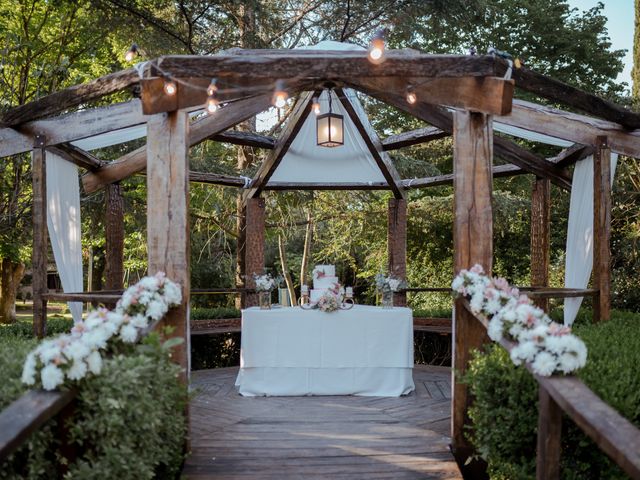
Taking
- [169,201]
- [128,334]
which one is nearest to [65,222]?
[169,201]

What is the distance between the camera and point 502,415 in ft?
9.63

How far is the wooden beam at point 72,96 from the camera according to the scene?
4234 millimetres

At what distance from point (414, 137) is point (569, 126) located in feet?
6.15

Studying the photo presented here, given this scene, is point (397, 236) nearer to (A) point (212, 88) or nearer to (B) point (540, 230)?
(B) point (540, 230)

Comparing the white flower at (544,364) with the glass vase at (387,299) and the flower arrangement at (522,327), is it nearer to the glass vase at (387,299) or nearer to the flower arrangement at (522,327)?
the flower arrangement at (522,327)

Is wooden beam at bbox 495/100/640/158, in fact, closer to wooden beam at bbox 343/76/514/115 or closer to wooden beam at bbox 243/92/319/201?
wooden beam at bbox 343/76/514/115

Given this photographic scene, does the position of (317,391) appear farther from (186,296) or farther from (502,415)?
(502,415)

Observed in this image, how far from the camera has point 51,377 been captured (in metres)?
2.22

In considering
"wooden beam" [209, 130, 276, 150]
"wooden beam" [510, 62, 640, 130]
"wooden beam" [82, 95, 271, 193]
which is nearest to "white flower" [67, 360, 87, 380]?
"wooden beam" [82, 95, 271, 193]

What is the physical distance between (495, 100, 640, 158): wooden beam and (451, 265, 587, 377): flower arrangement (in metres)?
1.93

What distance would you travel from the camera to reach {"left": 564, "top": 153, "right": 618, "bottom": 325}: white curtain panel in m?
5.43

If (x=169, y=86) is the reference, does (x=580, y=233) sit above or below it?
below

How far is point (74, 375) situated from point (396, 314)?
146 inches

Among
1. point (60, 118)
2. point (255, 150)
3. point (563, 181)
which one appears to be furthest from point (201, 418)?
point (255, 150)
